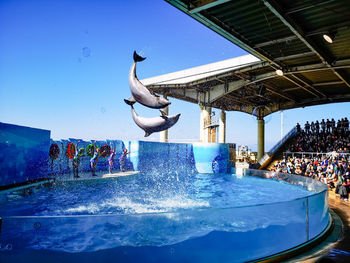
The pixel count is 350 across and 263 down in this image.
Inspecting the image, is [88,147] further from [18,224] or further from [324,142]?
[324,142]

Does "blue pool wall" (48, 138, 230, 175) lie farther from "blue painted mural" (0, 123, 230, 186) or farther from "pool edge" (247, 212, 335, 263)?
"pool edge" (247, 212, 335, 263)

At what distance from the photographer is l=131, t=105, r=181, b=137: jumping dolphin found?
24.1 ft

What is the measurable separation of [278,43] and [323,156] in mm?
9273

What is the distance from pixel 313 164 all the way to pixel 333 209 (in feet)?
26.4

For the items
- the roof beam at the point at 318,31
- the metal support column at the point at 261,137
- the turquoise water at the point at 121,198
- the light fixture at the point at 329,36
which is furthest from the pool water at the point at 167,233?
the metal support column at the point at 261,137

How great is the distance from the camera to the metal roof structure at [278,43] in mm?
8117

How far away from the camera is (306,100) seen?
78.6ft

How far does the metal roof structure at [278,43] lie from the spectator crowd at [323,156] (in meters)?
3.00

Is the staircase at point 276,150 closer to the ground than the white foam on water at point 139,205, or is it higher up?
higher up

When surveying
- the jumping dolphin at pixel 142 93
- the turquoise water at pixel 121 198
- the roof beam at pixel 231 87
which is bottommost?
the turquoise water at pixel 121 198

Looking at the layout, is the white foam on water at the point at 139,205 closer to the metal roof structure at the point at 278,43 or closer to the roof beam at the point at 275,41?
the metal roof structure at the point at 278,43

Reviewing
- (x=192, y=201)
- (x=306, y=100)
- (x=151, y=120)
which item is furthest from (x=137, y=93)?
(x=306, y=100)

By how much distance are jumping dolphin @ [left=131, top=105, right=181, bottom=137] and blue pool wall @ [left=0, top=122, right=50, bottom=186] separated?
5.61 m

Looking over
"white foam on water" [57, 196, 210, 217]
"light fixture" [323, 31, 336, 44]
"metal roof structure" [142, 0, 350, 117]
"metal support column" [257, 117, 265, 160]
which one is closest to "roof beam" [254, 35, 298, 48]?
"metal roof structure" [142, 0, 350, 117]
